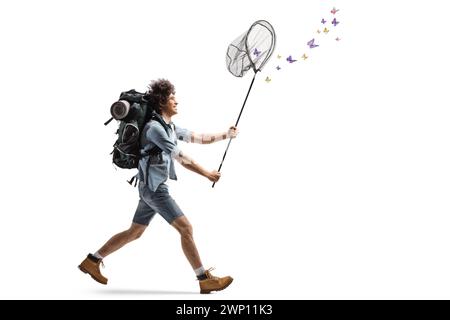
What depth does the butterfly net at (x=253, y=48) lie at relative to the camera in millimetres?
7488

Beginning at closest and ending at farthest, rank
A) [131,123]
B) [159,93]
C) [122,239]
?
[131,123]
[159,93]
[122,239]

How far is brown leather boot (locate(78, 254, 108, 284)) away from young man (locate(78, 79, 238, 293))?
0.96 feet

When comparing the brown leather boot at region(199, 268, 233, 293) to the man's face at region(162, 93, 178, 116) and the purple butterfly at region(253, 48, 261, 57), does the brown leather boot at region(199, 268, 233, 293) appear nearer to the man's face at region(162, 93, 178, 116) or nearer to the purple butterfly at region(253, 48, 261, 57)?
the man's face at region(162, 93, 178, 116)

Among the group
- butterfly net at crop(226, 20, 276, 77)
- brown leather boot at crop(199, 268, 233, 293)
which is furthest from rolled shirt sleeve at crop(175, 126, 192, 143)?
brown leather boot at crop(199, 268, 233, 293)

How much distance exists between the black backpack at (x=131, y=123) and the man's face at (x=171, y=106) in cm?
14

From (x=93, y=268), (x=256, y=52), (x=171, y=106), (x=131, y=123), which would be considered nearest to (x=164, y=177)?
(x=131, y=123)

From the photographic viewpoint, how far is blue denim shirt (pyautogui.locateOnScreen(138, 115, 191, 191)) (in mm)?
7137

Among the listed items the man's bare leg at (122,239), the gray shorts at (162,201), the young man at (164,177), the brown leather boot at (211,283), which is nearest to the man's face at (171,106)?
the young man at (164,177)

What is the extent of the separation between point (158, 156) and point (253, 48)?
4.19 ft

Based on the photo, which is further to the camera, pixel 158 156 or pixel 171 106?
pixel 171 106

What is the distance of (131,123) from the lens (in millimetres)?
7223

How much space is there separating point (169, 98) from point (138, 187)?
80 centimetres

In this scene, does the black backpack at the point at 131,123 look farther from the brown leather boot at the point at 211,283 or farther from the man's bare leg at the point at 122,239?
the brown leather boot at the point at 211,283

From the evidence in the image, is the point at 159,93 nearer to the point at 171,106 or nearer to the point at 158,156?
the point at 171,106
